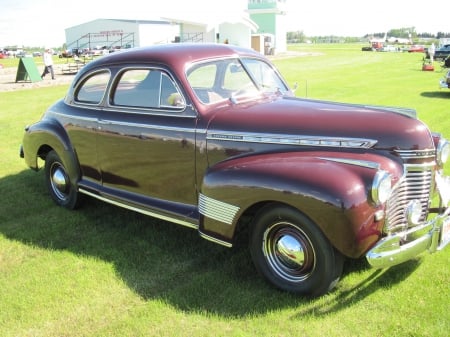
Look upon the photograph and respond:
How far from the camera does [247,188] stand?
11.1 feet

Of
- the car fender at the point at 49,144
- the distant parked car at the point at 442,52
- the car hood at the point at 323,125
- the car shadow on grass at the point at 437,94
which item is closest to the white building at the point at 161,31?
the distant parked car at the point at 442,52

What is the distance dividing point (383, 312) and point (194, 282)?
4.90ft

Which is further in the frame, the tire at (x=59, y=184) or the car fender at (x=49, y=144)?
the tire at (x=59, y=184)

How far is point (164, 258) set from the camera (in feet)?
13.5

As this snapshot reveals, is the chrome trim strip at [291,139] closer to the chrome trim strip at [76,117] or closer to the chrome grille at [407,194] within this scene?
the chrome grille at [407,194]

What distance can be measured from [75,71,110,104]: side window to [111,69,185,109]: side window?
0.77ft

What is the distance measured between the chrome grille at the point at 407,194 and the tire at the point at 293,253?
1.57 feet

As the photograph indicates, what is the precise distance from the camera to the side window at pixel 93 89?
189 inches

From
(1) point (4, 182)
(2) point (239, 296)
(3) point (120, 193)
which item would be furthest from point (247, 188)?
(1) point (4, 182)

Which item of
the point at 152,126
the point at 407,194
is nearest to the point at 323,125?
the point at 407,194

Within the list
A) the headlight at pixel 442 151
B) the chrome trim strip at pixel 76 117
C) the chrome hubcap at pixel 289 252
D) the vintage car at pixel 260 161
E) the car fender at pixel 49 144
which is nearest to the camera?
the vintage car at pixel 260 161

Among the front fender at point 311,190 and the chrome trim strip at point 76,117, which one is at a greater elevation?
the chrome trim strip at point 76,117

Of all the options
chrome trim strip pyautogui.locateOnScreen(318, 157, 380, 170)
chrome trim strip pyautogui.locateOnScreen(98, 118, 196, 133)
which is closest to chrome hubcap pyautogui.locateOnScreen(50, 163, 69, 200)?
chrome trim strip pyautogui.locateOnScreen(98, 118, 196, 133)

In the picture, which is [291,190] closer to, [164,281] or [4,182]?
[164,281]
